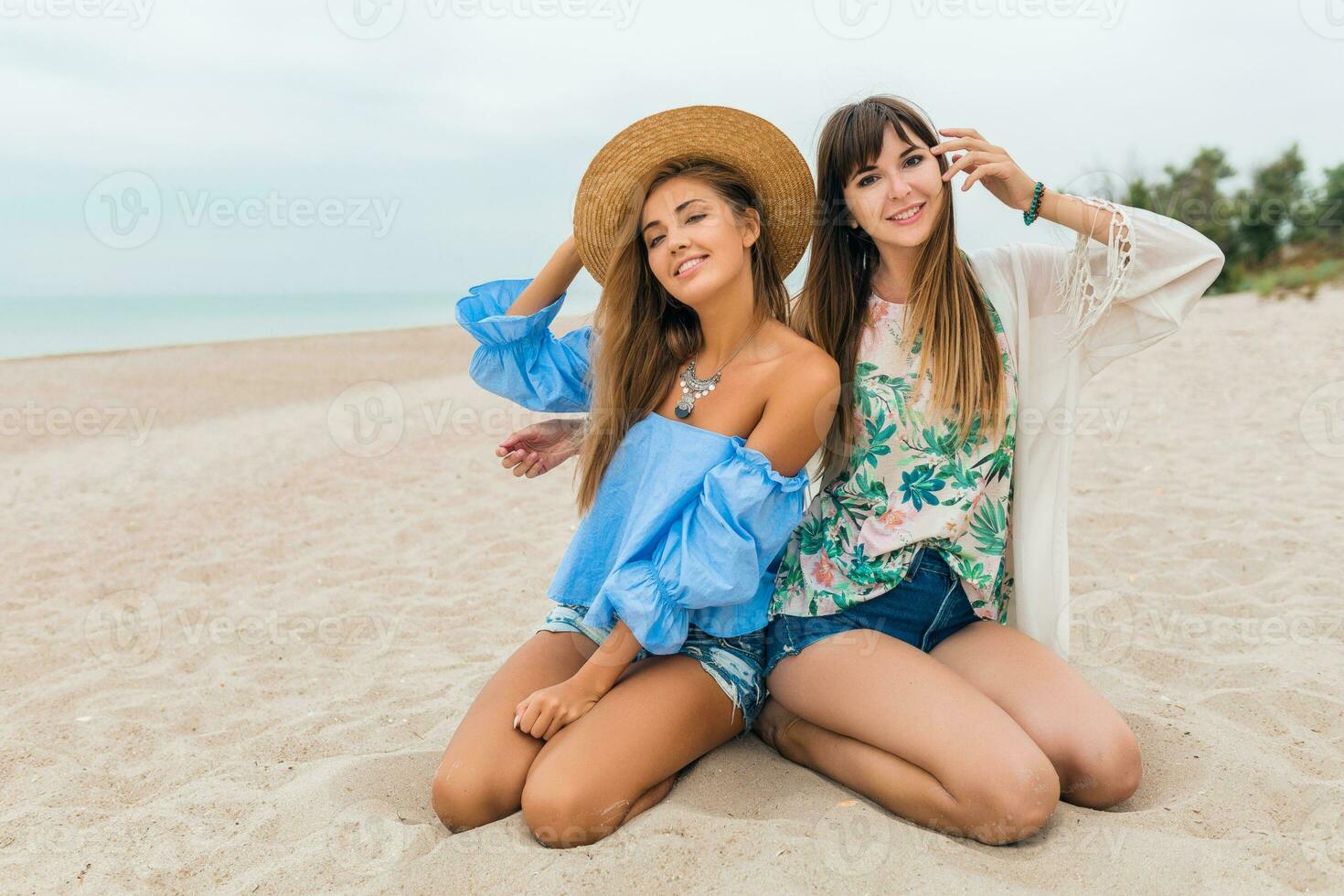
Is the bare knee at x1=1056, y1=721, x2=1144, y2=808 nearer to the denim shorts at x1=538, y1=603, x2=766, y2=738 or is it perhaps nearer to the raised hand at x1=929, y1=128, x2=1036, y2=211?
the denim shorts at x1=538, y1=603, x2=766, y2=738

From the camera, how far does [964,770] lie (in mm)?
2133

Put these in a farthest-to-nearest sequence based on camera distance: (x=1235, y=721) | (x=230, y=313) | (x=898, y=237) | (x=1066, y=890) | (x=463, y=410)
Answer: (x=230, y=313) < (x=463, y=410) < (x=1235, y=721) < (x=898, y=237) < (x=1066, y=890)

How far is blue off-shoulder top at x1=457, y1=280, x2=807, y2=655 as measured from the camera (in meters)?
2.28

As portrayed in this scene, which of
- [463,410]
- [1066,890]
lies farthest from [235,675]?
[463,410]

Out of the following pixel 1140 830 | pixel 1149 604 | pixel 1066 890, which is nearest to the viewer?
pixel 1066 890

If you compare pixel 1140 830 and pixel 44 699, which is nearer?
pixel 1140 830

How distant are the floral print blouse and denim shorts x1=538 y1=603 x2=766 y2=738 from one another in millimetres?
118

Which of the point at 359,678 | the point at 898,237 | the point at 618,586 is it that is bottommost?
the point at 359,678

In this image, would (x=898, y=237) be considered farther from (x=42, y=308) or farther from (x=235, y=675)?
(x=42, y=308)

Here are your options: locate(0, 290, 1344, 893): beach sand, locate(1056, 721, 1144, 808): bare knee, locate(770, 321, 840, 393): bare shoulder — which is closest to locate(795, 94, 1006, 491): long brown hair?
locate(770, 321, 840, 393): bare shoulder

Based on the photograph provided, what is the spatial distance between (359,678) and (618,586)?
1491 mm

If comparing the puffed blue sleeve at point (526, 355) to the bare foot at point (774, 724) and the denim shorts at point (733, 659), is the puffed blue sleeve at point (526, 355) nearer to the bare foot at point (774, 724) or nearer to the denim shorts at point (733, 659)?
the denim shorts at point (733, 659)

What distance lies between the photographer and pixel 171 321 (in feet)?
84.8

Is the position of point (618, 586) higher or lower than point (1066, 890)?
higher
